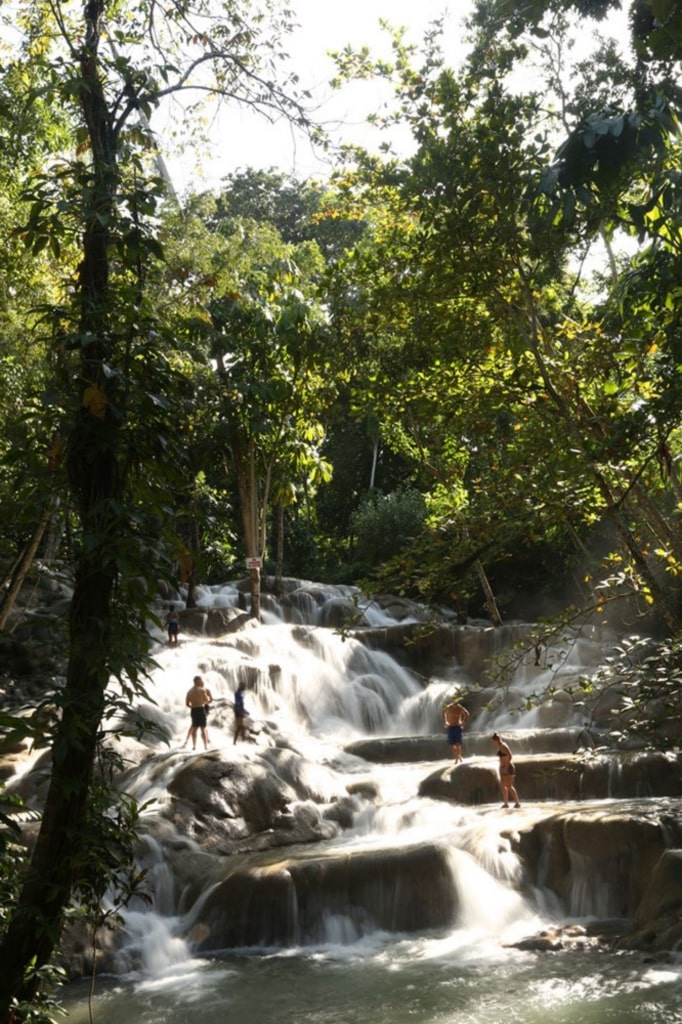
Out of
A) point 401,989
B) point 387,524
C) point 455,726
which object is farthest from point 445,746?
point 387,524

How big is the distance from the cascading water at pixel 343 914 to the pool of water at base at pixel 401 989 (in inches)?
0.9

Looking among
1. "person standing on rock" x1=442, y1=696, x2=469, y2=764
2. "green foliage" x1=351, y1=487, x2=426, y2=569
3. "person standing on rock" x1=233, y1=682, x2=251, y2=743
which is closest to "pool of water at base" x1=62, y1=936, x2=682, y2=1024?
"person standing on rock" x1=442, y1=696, x2=469, y2=764

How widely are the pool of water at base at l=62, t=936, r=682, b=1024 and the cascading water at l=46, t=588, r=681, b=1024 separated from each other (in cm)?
2

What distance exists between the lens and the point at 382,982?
9.98 metres

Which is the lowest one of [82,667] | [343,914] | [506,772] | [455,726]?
[343,914]

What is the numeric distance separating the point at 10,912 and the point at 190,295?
460 inches

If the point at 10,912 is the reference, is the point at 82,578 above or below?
above

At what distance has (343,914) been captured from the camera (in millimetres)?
11773

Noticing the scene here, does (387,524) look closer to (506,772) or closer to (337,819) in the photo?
(337,819)

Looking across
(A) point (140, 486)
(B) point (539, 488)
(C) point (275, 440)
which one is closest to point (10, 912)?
(A) point (140, 486)

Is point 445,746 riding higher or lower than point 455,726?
lower

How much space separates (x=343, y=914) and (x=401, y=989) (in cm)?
217

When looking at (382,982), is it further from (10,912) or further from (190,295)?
(190,295)

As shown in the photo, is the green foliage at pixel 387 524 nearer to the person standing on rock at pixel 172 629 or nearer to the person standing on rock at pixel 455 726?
the person standing on rock at pixel 172 629
